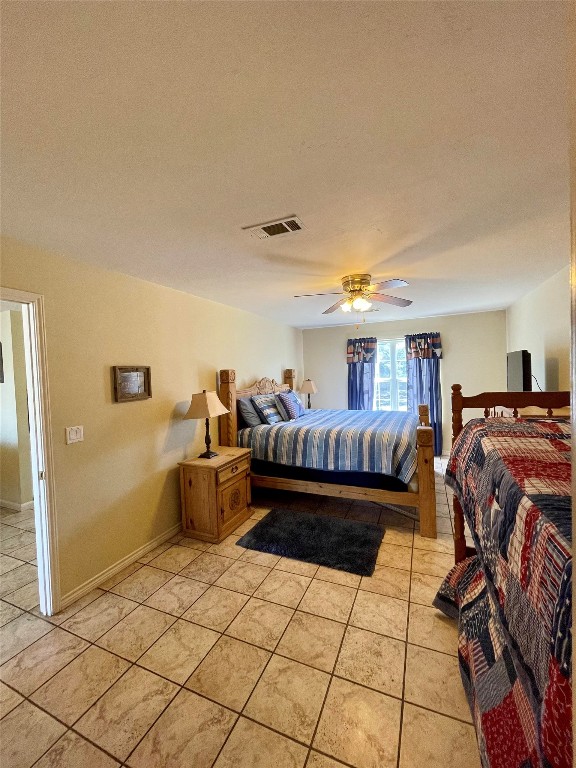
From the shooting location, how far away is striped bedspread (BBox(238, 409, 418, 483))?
9.54 feet

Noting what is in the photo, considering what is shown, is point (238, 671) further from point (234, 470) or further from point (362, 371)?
point (362, 371)

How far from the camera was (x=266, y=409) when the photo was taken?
3.92 meters

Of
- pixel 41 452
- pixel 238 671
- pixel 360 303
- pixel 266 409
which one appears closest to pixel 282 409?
pixel 266 409

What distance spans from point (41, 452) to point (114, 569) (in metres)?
1.09

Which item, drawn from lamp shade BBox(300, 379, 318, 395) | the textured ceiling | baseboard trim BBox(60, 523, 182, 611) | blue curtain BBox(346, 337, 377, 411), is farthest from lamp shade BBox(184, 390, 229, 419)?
blue curtain BBox(346, 337, 377, 411)

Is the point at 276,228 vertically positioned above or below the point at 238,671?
above

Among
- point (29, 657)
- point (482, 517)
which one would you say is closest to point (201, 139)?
point (482, 517)

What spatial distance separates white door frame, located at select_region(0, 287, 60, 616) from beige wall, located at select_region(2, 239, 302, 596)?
5 centimetres

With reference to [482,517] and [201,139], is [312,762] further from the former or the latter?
[201,139]

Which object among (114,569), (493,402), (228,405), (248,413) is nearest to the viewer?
(493,402)

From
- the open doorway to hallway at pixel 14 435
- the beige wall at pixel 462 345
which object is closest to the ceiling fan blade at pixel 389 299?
the beige wall at pixel 462 345

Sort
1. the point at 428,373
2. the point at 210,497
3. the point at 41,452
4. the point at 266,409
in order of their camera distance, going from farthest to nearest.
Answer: the point at 428,373 < the point at 266,409 < the point at 210,497 < the point at 41,452

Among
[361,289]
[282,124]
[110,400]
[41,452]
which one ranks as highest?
[282,124]

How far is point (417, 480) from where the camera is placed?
283cm
